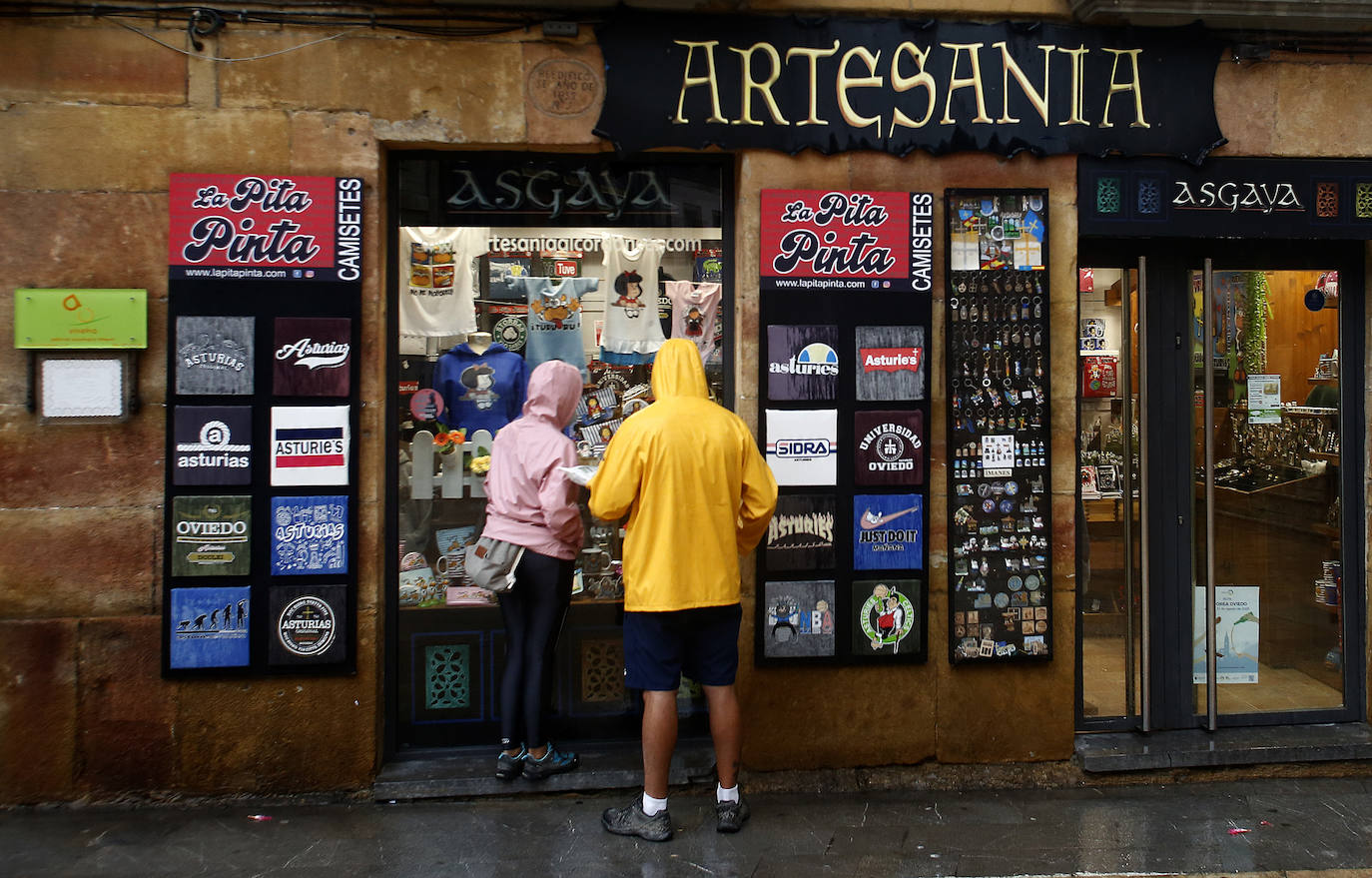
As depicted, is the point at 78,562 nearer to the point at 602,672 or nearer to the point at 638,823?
the point at 602,672

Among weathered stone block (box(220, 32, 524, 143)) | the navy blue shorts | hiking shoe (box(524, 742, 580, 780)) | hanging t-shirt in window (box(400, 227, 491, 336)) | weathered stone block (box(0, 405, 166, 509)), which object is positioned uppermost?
weathered stone block (box(220, 32, 524, 143))

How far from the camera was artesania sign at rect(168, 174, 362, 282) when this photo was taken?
15.3ft

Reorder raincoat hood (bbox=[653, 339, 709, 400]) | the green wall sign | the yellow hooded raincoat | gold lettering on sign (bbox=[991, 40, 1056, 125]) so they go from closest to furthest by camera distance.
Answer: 1. the yellow hooded raincoat
2. raincoat hood (bbox=[653, 339, 709, 400])
3. the green wall sign
4. gold lettering on sign (bbox=[991, 40, 1056, 125])

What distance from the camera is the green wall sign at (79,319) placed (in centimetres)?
457

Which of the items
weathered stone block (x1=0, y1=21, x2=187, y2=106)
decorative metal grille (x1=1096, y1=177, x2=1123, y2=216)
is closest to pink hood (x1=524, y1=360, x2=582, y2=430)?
weathered stone block (x1=0, y1=21, x2=187, y2=106)

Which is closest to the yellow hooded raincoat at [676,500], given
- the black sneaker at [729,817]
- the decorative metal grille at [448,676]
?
the black sneaker at [729,817]

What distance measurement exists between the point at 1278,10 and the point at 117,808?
7281mm

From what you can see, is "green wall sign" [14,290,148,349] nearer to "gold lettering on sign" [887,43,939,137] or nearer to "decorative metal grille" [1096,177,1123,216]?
"gold lettering on sign" [887,43,939,137]

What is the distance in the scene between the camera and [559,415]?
4762 mm

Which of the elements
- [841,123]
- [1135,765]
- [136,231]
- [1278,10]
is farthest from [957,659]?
[136,231]

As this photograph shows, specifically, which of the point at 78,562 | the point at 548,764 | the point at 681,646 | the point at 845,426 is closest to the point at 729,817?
the point at 681,646

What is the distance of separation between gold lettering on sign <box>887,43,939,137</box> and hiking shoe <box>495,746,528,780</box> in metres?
3.84

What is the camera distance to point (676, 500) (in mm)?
4059

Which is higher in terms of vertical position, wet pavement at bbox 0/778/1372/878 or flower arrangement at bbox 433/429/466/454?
flower arrangement at bbox 433/429/466/454
